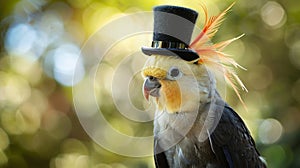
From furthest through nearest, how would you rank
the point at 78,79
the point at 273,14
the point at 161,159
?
the point at 273,14 → the point at 78,79 → the point at 161,159

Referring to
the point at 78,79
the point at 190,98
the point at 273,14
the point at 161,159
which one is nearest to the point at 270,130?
the point at 273,14

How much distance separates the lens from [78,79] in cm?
270

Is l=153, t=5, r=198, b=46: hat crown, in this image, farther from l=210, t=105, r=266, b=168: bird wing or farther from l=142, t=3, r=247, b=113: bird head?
l=210, t=105, r=266, b=168: bird wing

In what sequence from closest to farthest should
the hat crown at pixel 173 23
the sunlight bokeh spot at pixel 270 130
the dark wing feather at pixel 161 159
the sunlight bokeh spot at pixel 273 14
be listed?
the hat crown at pixel 173 23 → the dark wing feather at pixel 161 159 → the sunlight bokeh spot at pixel 270 130 → the sunlight bokeh spot at pixel 273 14

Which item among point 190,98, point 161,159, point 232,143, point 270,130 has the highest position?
point 190,98

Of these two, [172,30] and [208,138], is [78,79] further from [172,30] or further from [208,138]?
[172,30]

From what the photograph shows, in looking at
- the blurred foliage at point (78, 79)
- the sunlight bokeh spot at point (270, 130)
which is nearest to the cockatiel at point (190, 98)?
the blurred foliage at point (78, 79)

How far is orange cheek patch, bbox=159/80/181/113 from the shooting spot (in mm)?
1296

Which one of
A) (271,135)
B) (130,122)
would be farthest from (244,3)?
(130,122)

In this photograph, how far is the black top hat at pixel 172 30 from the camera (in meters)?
1.17

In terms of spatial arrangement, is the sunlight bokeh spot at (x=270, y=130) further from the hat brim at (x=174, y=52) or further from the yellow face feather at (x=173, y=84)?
the hat brim at (x=174, y=52)

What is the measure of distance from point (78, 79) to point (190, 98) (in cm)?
145

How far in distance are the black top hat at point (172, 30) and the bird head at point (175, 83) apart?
39mm

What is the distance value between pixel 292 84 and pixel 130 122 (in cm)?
100
